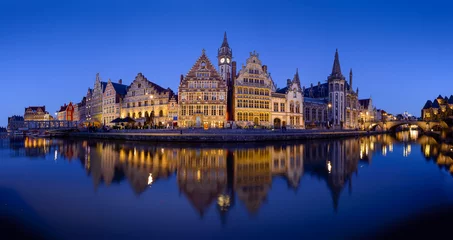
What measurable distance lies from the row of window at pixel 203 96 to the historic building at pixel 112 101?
23.0 m

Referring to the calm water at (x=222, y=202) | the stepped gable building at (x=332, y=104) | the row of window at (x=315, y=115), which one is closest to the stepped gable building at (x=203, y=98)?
the stepped gable building at (x=332, y=104)

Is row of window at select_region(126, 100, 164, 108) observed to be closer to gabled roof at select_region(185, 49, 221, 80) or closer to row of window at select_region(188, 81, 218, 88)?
row of window at select_region(188, 81, 218, 88)

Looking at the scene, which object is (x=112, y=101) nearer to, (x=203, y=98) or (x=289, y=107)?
(x=203, y=98)

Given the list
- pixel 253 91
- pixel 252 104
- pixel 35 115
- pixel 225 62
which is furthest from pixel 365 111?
pixel 35 115

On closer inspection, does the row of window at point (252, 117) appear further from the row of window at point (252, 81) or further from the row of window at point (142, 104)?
the row of window at point (142, 104)

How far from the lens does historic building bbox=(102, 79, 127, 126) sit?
65.9m

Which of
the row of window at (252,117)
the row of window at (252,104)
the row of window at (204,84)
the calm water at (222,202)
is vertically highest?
the row of window at (204,84)

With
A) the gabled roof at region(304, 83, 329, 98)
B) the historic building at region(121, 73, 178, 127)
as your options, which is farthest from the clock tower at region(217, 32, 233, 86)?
the gabled roof at region(304, 83, 329, 98)

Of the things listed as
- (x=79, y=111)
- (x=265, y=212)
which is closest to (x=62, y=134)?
(x=79, y=111)

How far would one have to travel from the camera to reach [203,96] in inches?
2003

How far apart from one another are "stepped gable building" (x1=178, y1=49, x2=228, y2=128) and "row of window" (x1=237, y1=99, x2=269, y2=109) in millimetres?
3589

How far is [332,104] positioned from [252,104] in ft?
115

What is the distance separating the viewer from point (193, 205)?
9.74 meters

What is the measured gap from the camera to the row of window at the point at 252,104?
175ft
